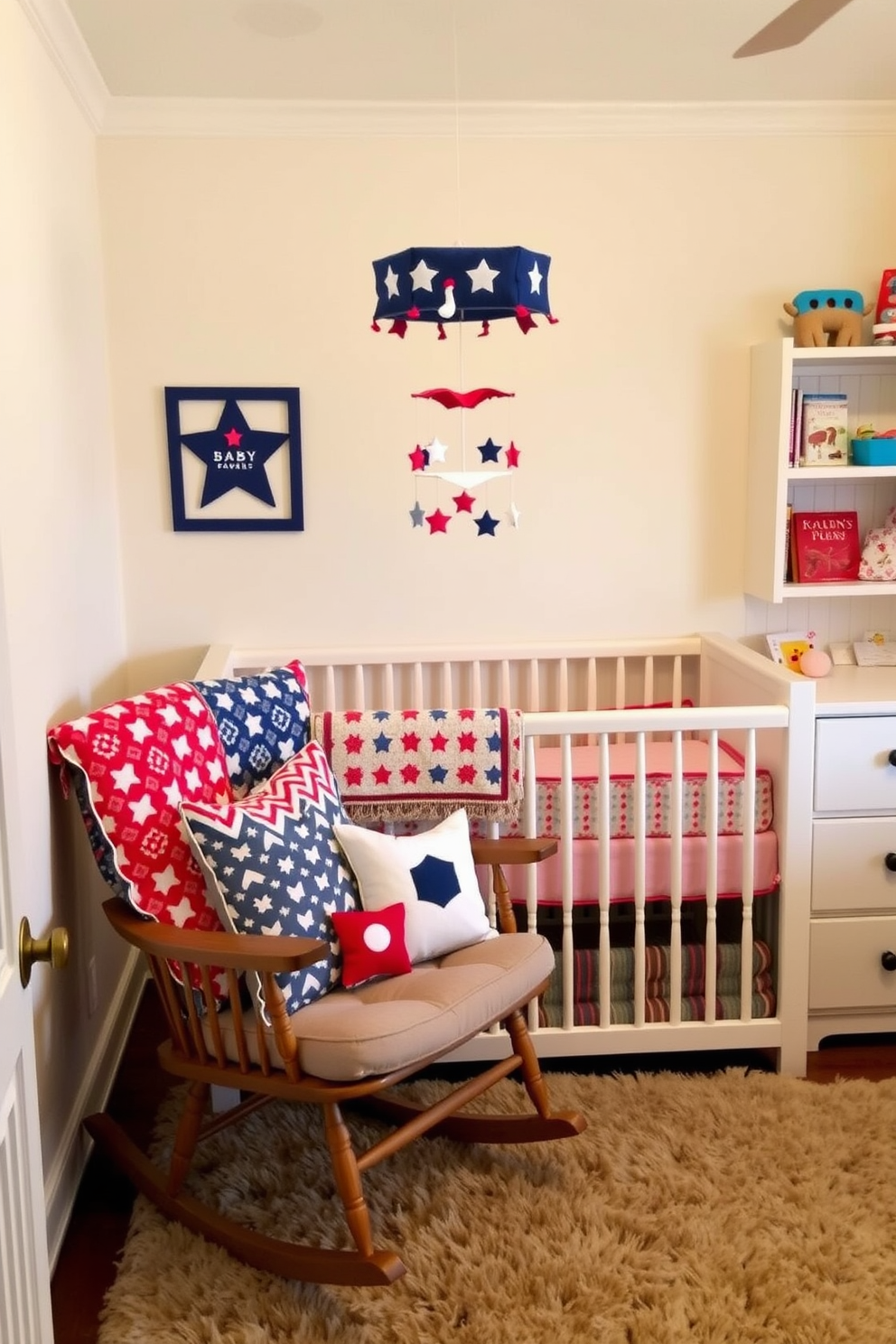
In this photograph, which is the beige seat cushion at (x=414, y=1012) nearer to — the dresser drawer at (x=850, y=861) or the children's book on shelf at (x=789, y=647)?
the dresser drawer at (x=850, y=861)

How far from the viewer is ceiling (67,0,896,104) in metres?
2.36

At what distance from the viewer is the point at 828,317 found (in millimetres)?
2918

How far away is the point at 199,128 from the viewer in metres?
2.90

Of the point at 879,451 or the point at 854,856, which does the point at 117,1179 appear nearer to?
the point at 854,856

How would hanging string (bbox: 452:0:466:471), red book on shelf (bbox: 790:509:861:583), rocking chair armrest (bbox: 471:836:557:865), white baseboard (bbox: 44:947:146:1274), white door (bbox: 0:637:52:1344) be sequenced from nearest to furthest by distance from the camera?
white door (bbox: 0:637:52:1344)
white baseboard (bbox: 44:947:146:1274)
rocking chair armrest (bbox: 471:836:557:865)
hanging string (bbox: 452:0:466:471)
red book on shelf (bbox: 790:509:861:583)

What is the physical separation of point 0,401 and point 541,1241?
1.63 meters

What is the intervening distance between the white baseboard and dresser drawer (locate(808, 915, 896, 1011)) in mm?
1525

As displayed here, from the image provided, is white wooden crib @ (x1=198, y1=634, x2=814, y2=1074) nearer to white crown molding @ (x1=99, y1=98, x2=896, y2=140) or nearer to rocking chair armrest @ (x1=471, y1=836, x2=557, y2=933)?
rocking chair armrest @ (x1=471, y1=836, x2=557, y2=933)

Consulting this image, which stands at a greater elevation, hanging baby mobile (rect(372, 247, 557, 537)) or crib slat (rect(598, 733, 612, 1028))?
hanging baby mobile (rect(372, 247, 557, 537))

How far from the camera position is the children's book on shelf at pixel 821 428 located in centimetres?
300

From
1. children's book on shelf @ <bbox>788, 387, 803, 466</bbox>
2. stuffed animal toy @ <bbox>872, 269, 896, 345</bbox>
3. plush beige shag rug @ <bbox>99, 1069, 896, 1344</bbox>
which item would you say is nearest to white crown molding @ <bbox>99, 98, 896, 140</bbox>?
stuffed animal toy @ <bbox>872, 269, 896, 345</bbox>

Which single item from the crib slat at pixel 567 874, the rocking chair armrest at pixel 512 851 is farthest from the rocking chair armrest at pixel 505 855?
the crib slat at pixel 567 874

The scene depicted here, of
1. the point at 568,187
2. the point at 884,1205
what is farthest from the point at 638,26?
the point at 884,1205

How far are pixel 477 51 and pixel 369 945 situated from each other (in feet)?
6.45
